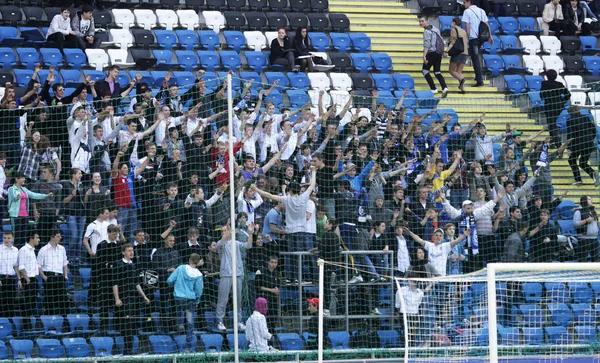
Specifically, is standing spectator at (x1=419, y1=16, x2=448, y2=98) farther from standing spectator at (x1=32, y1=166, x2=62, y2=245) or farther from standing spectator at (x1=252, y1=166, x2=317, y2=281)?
standing spectator at (x1=32, y1=166, x2=62, y2=245)

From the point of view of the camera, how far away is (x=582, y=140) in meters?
20.0

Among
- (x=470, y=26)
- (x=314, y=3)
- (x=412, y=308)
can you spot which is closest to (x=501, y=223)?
(x=412, y=308)

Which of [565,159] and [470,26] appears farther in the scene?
[470,26]

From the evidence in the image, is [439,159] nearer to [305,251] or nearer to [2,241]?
[305,251]

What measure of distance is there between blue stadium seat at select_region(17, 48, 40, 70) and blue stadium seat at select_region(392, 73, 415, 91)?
761cm

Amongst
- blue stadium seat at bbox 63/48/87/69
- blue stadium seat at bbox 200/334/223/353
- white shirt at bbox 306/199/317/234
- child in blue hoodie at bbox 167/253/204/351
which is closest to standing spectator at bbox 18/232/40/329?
child in blue hoodie at bbox 167/253/204/351

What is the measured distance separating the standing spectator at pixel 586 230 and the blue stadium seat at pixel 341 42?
25.0 ft

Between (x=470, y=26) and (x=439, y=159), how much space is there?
23.0ft

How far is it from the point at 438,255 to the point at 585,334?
269 centimetres

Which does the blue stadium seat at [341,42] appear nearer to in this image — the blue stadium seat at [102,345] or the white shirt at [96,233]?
the white shirt at [96,233]

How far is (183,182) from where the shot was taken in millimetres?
17391

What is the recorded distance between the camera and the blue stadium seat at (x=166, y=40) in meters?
24.3

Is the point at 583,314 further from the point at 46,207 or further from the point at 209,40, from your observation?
the point at 209,40

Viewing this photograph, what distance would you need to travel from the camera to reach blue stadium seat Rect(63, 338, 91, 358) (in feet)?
53.4
